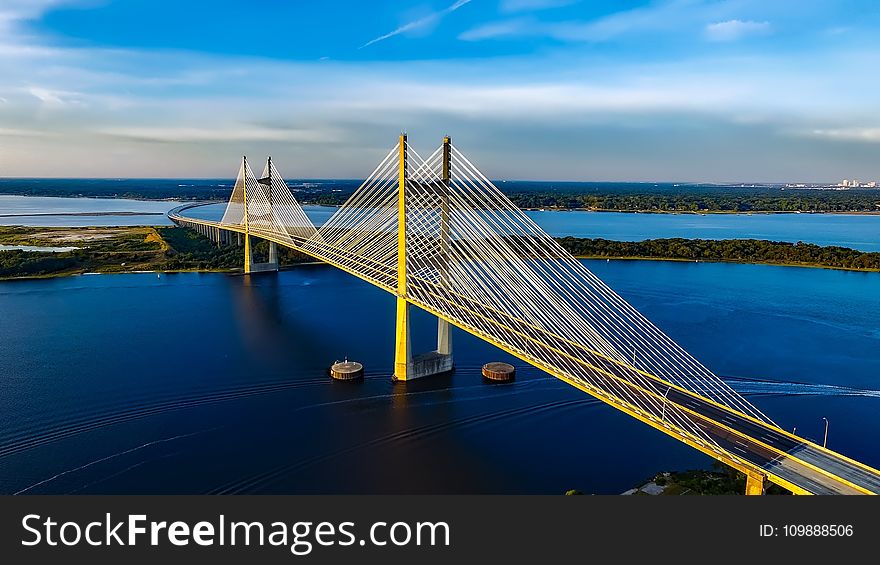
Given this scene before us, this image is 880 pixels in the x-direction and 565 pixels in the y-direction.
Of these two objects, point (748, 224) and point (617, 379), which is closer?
point (617, 379)

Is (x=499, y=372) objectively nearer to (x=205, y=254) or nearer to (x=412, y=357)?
(x=412, y=357)

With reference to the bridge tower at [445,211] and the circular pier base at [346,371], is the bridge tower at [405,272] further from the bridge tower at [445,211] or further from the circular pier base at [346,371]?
the circular pier base at [346,371]

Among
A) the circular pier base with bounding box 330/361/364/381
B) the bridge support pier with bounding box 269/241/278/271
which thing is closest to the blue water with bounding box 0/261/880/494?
the circular pier base with bounding box 330/361/364/381

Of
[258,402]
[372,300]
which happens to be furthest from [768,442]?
[372,300]

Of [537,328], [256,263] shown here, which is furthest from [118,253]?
[537,328]

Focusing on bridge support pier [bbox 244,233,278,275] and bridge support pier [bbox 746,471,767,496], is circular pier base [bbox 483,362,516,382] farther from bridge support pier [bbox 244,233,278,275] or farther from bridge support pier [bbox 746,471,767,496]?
bridge support pier [bbox 244,233,278,275]

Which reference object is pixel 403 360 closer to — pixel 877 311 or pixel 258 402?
pixel 258 402
